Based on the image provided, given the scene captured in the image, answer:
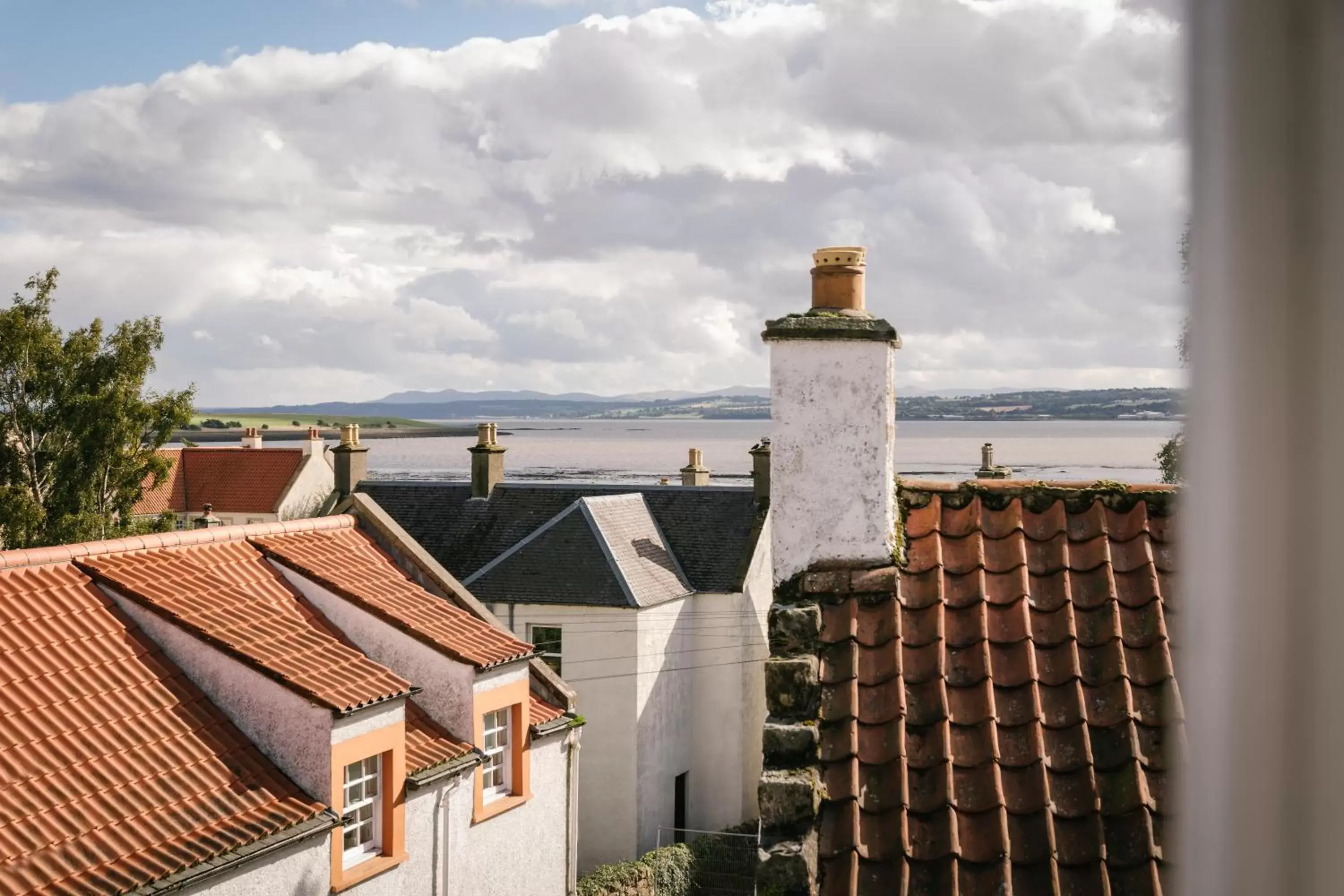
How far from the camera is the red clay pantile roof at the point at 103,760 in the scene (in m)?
9.69

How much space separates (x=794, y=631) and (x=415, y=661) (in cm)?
987

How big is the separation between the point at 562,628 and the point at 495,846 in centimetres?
878

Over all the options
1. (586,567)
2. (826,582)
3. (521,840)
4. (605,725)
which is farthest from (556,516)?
(826,582)

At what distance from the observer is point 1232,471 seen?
3.32ft

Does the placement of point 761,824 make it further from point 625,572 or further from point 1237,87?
point 625,572

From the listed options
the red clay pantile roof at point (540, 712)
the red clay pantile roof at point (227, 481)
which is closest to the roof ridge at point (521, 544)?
the red clay pantile roof at point (540, 712)

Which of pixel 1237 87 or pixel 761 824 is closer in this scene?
pixel 1237 87

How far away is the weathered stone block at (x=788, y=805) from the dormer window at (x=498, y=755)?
1092 centimetres

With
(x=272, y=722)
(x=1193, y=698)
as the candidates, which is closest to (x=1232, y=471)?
(x=1193, y=698)

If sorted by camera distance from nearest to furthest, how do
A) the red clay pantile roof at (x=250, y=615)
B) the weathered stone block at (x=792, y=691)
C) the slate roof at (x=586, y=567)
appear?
1. the weathered stone block at (x=792, y=691)
2. the red clay pantile roof at (x=250, y=615)
3. the slate roof at (x=586, y=567)

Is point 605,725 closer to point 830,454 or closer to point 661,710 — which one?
point 661,710

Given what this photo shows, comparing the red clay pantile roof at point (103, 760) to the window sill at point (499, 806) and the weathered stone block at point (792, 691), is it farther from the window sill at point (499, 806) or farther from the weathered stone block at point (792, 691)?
the weathered stone block at point (792, 691)

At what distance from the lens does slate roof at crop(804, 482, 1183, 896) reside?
5.05 meters

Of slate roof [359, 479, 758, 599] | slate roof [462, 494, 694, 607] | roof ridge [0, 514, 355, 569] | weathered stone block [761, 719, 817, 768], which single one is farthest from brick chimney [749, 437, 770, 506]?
weathered stone block [761, 719, 817, 768]
